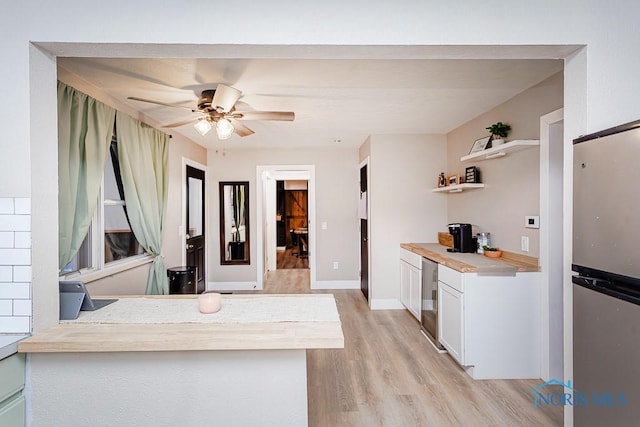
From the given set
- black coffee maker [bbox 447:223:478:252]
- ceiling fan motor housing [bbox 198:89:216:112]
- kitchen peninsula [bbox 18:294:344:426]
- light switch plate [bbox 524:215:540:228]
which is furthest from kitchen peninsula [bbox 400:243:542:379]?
ceiling fan motor housing [bbox 198:89:216:112]

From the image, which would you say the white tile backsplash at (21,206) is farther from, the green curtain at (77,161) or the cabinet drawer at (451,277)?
the cabinet drawer at (451,277)

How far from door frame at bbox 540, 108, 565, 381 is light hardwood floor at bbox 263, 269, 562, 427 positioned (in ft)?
0.95

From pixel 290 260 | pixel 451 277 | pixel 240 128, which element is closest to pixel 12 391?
pixel 240 128

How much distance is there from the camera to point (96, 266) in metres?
2.73

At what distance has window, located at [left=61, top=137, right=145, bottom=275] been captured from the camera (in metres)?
2.69

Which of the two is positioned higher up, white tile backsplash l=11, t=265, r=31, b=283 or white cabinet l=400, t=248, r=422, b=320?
white tile backsplash l=11, t=265, r=31, b=283

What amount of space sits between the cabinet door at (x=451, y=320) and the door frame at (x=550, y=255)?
605mm

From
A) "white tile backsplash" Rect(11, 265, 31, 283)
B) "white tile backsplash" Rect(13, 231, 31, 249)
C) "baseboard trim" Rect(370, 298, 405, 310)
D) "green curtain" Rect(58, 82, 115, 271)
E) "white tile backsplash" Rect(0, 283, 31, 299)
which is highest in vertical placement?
"green curtain" Rect(58, 82, 115, 271)

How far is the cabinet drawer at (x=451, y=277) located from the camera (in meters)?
2.62

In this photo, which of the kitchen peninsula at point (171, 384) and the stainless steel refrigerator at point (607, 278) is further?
the kitchen peninsula at point (171, 384)

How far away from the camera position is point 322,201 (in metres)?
5.38

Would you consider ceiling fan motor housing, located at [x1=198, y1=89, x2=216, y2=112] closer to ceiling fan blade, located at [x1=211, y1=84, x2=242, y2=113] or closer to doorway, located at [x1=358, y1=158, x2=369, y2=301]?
ceiling fan blade, located at [x1=211, y1=84, x2=242, y2=113]

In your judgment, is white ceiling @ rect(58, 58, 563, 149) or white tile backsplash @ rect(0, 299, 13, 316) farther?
white ceiling @ rect(58, 58, 563, 149)

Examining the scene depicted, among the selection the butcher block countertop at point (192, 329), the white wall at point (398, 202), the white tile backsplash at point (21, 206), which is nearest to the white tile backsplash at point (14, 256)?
the white tile backsplash at point (21, 206)
